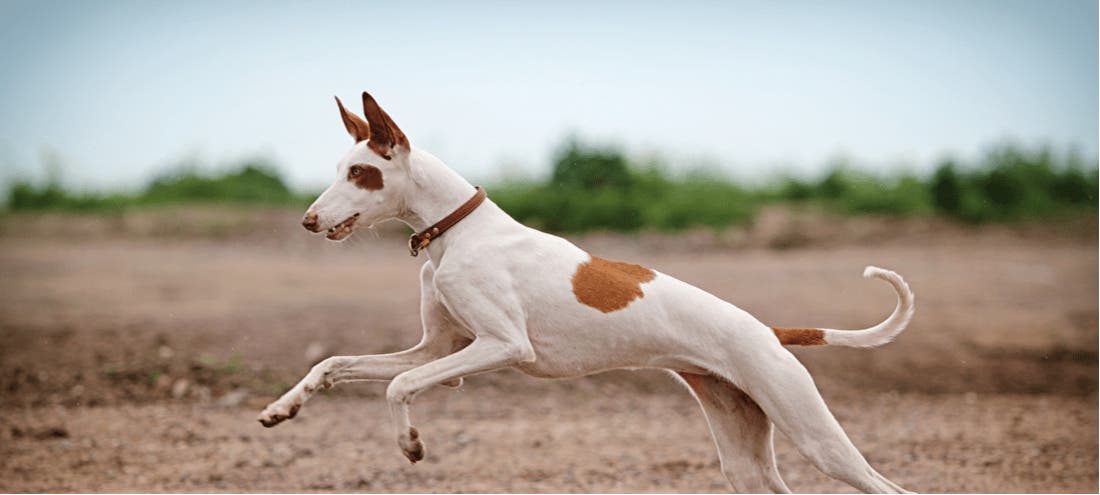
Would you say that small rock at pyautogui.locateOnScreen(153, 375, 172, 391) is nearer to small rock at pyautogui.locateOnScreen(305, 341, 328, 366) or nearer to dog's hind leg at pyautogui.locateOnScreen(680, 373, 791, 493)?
small rock at pyautogui.locateOnScreen(305, 341, 328, 366)

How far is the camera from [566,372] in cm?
412

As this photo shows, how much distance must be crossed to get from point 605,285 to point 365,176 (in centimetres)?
99

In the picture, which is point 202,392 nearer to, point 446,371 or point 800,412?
point 446,371

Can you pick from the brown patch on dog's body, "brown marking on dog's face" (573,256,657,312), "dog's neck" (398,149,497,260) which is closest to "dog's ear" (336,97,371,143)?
"dog's neck" (398,149,497,260)

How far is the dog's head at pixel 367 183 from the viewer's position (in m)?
4.00

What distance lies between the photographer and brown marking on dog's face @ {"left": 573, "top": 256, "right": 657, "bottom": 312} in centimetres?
405

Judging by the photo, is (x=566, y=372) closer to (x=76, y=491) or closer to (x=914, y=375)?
(x=76, y=491)

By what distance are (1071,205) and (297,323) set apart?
431 inches

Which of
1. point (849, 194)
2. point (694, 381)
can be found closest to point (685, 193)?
point (849, 194)

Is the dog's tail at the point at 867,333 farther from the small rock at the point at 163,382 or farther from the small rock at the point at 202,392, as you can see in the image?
the small rock at the point at 163,382

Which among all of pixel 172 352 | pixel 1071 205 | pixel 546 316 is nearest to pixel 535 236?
pixel 546 316

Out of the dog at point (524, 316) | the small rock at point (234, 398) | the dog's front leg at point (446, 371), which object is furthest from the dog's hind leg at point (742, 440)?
the small rock at point (234, 398)

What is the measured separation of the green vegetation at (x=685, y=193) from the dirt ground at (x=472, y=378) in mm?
339

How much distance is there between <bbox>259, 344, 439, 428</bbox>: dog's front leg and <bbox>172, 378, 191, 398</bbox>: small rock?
5754mm
